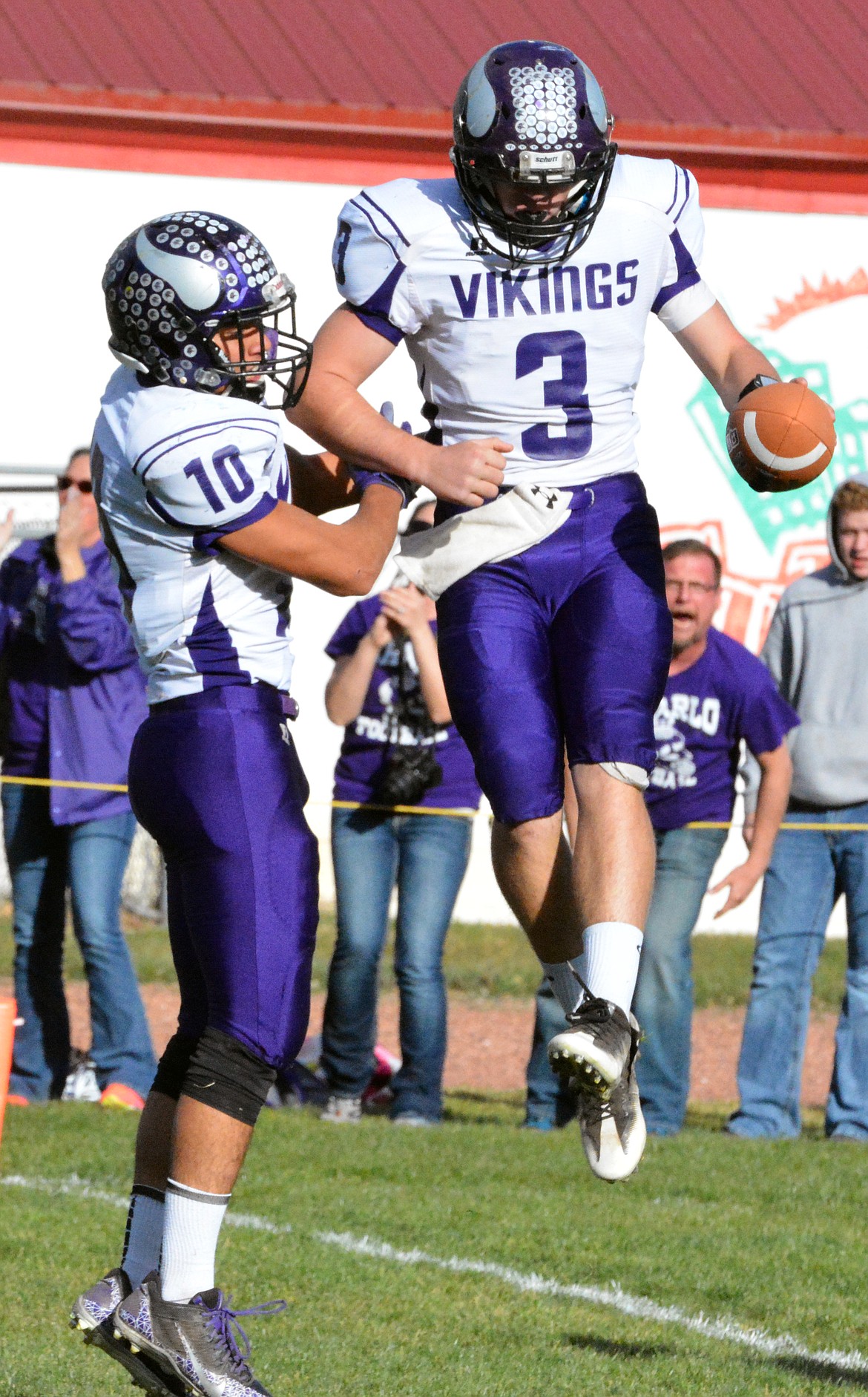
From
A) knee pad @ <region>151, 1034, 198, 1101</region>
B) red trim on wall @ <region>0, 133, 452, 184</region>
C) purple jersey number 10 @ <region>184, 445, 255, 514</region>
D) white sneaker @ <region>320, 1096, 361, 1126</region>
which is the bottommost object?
white sneaker @ <region>320, 1096, 361, 1126</region>

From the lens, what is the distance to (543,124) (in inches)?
161

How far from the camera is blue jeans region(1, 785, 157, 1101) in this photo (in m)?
7.62

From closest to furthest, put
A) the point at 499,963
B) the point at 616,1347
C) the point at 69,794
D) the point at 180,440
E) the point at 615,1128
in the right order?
the point at 180,440
the point at 615,1128
the point at 616,1347
the point at 69,794
the point at 499,963

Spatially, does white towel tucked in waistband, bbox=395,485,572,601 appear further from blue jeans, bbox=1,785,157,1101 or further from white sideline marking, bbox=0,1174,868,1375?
blue jeans, bbox=1,785,157,1101

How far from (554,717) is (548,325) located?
86 centimetres

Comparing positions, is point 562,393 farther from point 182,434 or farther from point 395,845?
point 395,845

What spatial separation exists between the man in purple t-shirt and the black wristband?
3219mm

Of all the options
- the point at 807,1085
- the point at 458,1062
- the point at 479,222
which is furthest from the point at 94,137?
the point at 479,222

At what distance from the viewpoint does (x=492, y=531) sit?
432 centimetres

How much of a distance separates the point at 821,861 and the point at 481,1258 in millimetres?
2806

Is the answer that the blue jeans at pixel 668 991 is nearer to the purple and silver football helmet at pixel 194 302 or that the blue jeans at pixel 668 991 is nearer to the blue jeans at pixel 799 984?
the blue jeans at pixel 799 984

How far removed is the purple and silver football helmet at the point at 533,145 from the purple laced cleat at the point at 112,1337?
2.37 metres

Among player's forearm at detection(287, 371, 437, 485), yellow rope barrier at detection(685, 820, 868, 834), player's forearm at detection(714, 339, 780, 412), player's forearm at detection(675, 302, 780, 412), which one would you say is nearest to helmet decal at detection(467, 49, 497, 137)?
player's forearm at detection(287, 371, 437, 485)

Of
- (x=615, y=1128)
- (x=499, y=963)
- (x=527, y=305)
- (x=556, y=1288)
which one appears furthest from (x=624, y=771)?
(x=499, y=963)
